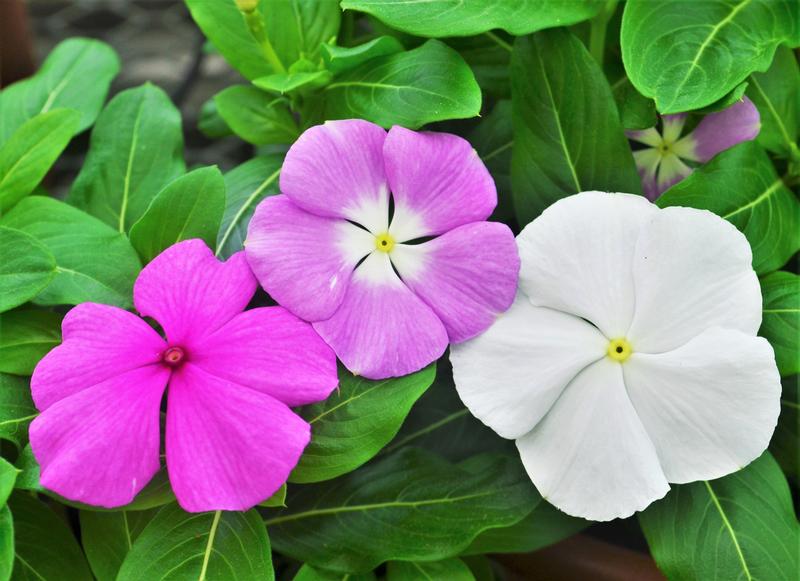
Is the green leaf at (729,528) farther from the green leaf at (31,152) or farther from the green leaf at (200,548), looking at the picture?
the green leaf at (31,152)

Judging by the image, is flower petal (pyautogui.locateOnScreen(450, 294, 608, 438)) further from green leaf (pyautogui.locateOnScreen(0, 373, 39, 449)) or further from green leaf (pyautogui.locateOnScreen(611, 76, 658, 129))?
green leaf (pyautogui.locateOnScreen(0, 373, 39, 449))

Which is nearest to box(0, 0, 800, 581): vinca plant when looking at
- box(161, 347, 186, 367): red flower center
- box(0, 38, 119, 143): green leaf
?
box(161, 347, 186, 367): red flower center

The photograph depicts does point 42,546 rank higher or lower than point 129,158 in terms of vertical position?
lower

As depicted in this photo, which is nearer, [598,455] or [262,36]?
[598,455]

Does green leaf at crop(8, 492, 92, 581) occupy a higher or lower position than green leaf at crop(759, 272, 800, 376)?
lower

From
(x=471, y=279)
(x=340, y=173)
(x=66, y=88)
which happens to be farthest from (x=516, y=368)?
(x=66, y=88)

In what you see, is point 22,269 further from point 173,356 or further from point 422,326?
point 422,326

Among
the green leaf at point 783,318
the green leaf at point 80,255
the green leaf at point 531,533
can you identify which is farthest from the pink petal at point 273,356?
the green leaf at point 783,318
